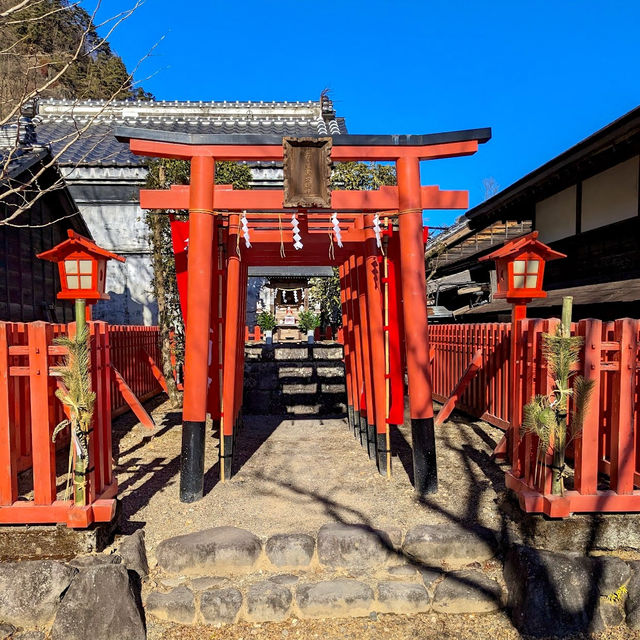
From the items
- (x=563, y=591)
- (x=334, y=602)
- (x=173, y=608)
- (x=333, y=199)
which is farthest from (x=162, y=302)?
(x=563, y=591)

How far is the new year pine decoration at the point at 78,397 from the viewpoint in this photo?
137 inches

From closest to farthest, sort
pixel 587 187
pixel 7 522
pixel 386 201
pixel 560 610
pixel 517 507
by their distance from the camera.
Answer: pixel 560 610
pixel 7 522
pixel 517 507
pixel 386 201
pixel 587 187

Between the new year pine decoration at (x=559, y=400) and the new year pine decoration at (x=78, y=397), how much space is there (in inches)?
131

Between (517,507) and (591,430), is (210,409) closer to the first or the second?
(517,507)

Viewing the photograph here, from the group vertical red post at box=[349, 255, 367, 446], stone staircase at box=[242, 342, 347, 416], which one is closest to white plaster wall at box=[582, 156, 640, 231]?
vertical red post at box=[349, 255, 367, 446]

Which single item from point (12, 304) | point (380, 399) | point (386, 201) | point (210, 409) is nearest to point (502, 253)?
point (386, 201)

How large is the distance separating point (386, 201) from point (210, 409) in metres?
3.33

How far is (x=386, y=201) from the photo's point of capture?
17.3 feet

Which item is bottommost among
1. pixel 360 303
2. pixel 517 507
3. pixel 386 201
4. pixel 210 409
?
pixel 517 507

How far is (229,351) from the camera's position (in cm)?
567

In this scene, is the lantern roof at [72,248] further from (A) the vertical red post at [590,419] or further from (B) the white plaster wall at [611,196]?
(B) the white plaster wall at [611,196]

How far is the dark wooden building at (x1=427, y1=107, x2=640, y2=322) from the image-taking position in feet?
24.6

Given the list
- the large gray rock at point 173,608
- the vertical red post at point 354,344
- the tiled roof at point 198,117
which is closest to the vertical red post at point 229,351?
the vertical red post at point 354,344

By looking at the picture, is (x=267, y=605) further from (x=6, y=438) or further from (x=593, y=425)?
(x=593, y=425)
